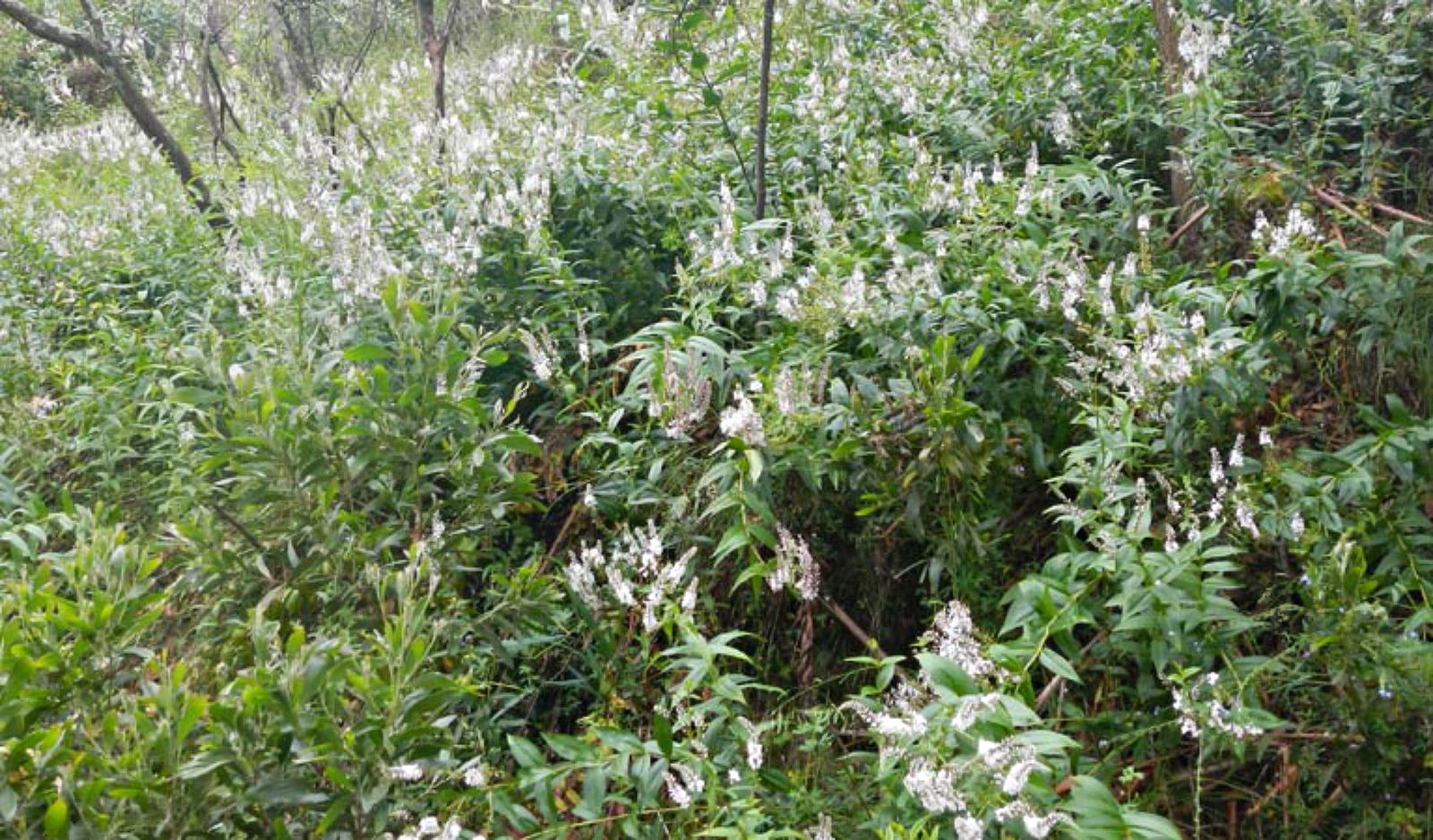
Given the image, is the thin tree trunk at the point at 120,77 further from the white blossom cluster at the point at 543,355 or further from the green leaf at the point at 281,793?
the green leaf at the point at 281,793

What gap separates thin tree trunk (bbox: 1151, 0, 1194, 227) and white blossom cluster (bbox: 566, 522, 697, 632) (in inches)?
86.1

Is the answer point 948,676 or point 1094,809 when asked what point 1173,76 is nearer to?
point 948,676

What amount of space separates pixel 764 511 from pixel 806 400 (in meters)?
0.32

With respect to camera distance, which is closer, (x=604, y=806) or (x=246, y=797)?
(x=246, y=797)

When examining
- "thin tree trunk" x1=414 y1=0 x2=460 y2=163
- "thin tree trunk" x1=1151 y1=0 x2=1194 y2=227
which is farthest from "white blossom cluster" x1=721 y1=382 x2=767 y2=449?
"thin tree trunk" x1=414 y1=0 x2=460 y2=163

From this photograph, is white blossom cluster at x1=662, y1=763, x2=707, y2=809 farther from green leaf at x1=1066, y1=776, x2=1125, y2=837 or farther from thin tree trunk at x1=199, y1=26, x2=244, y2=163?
thin tree trunk at x1=199, y1=26, x2=244, y2=163

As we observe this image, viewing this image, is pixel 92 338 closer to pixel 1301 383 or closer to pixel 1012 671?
pixel 1012 671

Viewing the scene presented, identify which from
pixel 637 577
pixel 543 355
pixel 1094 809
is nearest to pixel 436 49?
pixel 543 355

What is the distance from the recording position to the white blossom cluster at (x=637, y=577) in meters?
2.87

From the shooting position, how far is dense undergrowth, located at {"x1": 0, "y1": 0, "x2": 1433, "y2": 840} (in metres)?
2.46

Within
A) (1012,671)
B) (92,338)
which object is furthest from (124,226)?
(1012,671)

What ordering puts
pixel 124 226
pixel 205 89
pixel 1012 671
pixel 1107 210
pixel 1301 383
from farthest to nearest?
1. pixel 205 89
2. pixel 124 226
3. pixel 1107 210
4. pixel 1301 383
5. pixel 1012 671

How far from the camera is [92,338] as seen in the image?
4.86m

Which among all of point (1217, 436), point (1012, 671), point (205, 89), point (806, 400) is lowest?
point (1012, 671)
